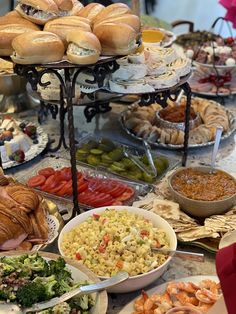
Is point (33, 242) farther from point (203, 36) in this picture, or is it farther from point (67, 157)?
point (203, 36)

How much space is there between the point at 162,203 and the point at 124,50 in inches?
18.9

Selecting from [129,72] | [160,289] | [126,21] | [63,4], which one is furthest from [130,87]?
[160,289]

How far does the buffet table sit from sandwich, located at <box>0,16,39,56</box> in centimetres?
54

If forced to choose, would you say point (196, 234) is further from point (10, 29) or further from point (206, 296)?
point (10, 29)

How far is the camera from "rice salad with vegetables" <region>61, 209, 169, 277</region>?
117cm

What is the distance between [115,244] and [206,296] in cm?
25

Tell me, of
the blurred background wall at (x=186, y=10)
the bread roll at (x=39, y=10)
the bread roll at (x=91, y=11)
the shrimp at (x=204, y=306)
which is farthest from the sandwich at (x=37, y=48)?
the blurred background wall at (x=186, y=10)

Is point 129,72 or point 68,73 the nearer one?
point 68,73

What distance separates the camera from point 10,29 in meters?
1.35

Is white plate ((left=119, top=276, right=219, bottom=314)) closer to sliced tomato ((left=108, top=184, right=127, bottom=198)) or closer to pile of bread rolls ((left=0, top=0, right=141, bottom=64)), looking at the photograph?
sliced tomato ((left=108, top=184, right=127, bottom=198))

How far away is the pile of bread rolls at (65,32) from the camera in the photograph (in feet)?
4.11

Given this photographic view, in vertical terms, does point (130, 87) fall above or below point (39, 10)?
below

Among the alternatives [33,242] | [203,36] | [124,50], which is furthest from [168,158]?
[203,36]

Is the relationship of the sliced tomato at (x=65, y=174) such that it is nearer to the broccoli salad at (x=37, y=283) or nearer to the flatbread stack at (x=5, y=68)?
the broccoli salad at (x=37, y=283)
